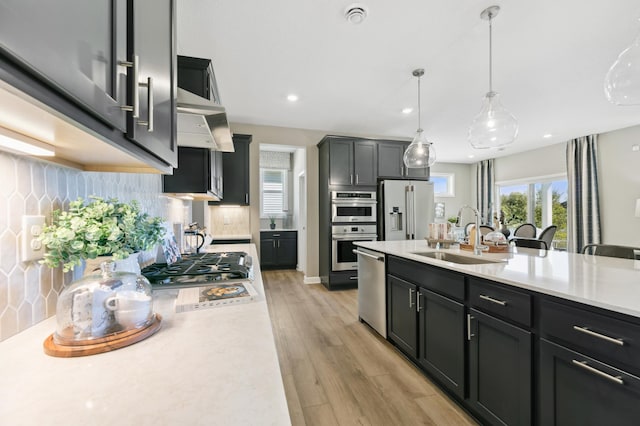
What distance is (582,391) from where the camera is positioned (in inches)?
41.6

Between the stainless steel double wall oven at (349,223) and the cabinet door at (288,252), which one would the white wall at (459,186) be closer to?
the stainless steel double wall oven at (349,223)

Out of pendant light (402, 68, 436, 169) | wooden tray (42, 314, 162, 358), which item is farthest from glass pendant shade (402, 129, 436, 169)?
wooden tray (42, 314, 162, 358)

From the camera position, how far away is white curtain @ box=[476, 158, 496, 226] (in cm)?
731

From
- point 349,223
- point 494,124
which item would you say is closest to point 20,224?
point 494,124

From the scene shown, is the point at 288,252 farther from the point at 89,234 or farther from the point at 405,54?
the point at 89,234

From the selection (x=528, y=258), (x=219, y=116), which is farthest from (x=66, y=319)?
(x=528, y=258)

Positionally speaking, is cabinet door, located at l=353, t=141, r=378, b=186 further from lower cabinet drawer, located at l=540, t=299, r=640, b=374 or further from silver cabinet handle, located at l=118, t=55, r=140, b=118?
silver cabinet handle, located at l=118, t=55, r=140, b=118

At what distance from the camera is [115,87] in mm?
553

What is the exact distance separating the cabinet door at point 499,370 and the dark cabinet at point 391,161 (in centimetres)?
336

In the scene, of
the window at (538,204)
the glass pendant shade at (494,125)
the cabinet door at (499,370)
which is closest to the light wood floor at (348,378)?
the cabinet door at (499,370)

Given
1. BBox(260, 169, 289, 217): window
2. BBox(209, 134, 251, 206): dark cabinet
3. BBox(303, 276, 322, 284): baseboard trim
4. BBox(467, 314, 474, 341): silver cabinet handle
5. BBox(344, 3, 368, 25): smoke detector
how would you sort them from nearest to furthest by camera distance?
BBox(467, 314, 474, 341): silver cabinet handle < BBox(344, 3, 368, 25): smoke detector < BBox(209, 134, 251, 206): dark cabinet < BBox(303, 276, 322, 284): baseboard trim < BBox(260, 169, 289, 217): window

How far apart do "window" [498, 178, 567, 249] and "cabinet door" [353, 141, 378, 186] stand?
432 cm

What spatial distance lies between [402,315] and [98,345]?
208cm

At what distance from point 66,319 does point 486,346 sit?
1778 mm
